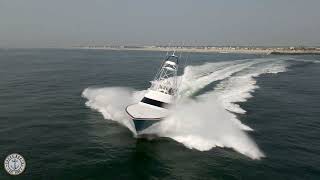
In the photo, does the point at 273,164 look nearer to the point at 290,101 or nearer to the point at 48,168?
the point at 48,168

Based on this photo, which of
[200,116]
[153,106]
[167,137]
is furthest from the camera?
[200,116]

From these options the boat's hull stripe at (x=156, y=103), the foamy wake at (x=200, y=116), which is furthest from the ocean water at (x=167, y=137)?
the boat's hull stripe at (x=156, y=103)

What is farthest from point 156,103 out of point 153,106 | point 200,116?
point 200,116

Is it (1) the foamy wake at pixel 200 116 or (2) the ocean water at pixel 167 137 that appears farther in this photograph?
(1) the foamy wake at pixel 200 116

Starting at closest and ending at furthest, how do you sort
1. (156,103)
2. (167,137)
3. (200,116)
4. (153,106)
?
1. (167,137)
2. (153,106)
3. (156,103)
4. (200,116)

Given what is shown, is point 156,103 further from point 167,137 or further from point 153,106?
point 167,137

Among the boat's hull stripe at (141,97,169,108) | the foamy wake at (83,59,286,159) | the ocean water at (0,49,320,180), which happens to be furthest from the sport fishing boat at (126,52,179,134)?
the ocean water at (0,49,320,180)

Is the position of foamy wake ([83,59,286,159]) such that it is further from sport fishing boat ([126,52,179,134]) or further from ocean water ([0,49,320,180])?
sport fishing boat ([126,52,179,134])

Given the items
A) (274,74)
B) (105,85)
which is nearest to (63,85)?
(105,85)

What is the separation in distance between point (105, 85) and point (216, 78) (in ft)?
62.5

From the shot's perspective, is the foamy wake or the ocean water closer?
the ocean water

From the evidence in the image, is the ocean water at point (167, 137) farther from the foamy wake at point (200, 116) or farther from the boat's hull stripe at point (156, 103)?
the boat's hull stripe at point (156, 103)

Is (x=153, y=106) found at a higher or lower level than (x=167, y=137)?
higher

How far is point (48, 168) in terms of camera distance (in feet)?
67.2
